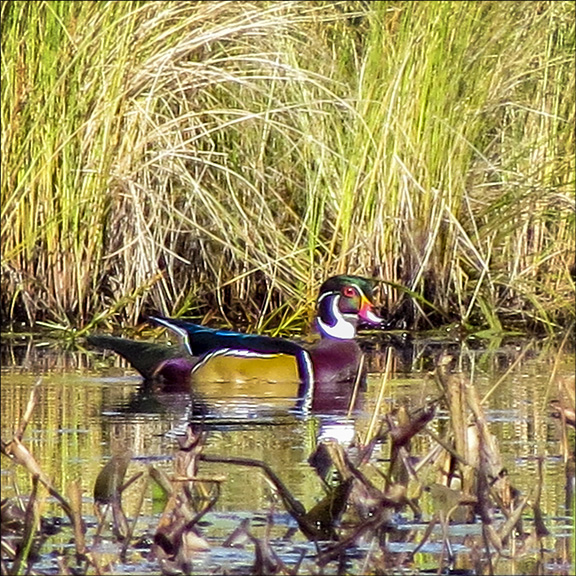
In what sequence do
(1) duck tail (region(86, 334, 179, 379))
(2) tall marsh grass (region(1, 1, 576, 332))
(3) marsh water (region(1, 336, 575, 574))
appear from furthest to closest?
(2) tall marsh grass (region(1, 1, 576, 332)) → (1) duck tail (region(86, 334, 179, 379)) → (3) marsh water (region(1, 336, 575, 574))

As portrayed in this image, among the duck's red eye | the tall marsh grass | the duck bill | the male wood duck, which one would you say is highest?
the tall marsh grass

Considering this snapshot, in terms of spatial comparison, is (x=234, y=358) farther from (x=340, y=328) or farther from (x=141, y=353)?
(x=340, y=328)

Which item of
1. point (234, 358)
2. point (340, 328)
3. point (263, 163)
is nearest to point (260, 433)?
point (234, 358)

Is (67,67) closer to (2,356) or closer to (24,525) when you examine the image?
(2,356)

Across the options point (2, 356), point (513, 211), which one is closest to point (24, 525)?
point (2, 356)

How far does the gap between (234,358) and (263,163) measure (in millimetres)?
2177

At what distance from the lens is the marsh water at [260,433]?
4316 millimetres

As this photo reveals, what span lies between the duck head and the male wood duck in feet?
1.33

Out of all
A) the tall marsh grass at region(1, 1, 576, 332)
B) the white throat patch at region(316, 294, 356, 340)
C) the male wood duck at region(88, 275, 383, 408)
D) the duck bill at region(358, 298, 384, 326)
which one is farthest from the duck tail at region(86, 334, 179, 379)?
the tall marsh grass at region(1, 1, 576, 332)

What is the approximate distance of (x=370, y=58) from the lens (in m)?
10.2

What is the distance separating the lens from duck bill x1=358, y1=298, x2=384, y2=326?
30.9ft

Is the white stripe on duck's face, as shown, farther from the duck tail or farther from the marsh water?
the duck tail

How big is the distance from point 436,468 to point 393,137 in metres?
5.69

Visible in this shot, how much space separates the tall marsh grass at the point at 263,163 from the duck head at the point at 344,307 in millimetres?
696
